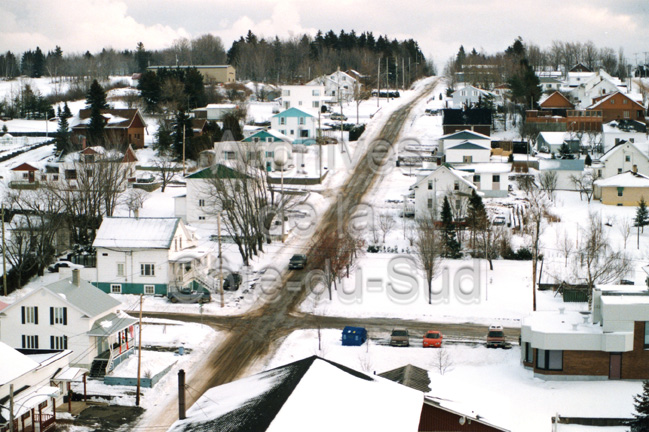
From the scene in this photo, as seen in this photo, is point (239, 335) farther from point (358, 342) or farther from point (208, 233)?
point (208, 233)

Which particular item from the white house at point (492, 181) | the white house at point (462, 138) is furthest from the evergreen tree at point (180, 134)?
the white house at point (492, 181)

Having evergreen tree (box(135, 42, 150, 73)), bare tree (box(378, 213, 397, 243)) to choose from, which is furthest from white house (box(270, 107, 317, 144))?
evergreen tree (box(135, 42, 150, 73))

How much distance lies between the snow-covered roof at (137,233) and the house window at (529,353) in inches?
742

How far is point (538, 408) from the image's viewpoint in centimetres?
2656

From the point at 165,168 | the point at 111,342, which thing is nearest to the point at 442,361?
the point at 111,342

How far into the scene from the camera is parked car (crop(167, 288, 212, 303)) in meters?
39.9

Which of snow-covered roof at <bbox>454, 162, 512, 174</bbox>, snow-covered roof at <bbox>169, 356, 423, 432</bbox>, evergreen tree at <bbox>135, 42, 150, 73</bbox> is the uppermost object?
evergreen tree at <bbox>135, 42, 150, 73</bbox>

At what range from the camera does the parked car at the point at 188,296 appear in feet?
131

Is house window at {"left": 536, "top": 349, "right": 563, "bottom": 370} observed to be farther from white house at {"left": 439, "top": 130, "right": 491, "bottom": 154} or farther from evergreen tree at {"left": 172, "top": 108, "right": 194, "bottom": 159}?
evergreen tree at {"left": 172, "top": 108, "right": 194, "bottom": 159}

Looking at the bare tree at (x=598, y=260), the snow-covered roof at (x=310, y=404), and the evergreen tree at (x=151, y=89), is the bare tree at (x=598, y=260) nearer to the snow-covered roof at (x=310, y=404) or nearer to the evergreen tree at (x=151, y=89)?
the snow-covered roof at (x=310, y=404)

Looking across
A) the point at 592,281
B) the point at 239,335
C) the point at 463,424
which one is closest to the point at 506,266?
the point at 592,281

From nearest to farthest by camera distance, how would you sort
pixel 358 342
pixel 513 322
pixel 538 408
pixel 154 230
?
pixel 538 408
pixel 358 342
pixel 513 322
pixel 154 230

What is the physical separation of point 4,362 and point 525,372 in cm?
1868

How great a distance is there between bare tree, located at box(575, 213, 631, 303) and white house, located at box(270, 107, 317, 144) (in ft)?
109
